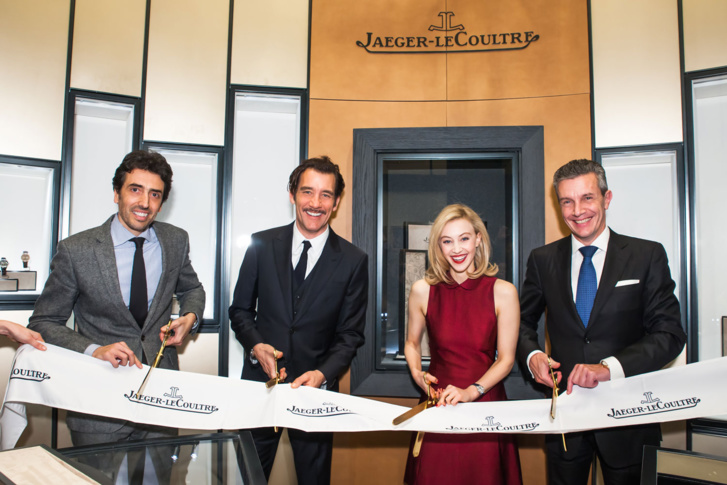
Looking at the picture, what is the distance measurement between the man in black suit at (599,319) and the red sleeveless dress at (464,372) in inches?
10.0

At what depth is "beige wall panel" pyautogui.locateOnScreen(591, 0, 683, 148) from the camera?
2904mm

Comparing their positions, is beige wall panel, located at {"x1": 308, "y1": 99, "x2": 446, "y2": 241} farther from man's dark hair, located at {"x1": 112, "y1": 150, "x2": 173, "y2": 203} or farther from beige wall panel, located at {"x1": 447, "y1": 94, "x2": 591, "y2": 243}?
man's dark hair, located at {"x1": 112, "y1": 150, "x2": 173, "y2": 203}

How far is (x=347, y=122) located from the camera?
317 centimetres

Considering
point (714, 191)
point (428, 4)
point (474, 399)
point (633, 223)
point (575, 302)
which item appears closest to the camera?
point (474, 399)

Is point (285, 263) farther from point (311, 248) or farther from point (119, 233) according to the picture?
point (119, 233)

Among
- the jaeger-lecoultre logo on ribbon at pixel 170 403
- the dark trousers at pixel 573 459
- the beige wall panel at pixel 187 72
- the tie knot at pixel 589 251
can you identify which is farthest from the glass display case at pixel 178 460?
the beige wall panel at pixel 187 72

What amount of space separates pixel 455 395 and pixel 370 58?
7.72 feet

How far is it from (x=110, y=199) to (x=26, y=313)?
2.88 ft

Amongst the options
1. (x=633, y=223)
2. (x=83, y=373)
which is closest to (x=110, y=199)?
(x=83, y=373)

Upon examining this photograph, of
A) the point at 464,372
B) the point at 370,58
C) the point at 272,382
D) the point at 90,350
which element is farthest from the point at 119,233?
the point at 370,58

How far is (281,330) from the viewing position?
7.73 ft

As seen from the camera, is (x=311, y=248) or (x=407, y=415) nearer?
(x=407, y=415)

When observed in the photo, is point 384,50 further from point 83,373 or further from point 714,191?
point 83,373

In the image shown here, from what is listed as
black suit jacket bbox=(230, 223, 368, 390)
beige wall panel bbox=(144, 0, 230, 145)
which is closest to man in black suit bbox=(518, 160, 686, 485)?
black suit jacket bbox=(230, 223, 368, 390)
